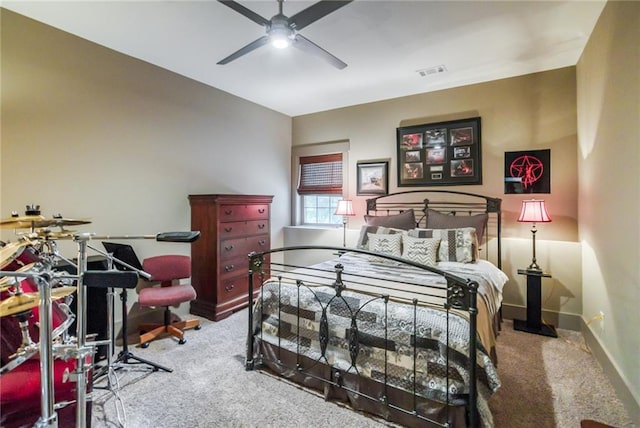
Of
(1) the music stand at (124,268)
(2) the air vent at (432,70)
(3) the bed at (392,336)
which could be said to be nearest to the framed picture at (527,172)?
(3) the bed at (392,336)

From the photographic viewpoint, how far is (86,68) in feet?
Answer: 9.17

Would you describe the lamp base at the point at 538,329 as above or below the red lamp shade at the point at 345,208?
below

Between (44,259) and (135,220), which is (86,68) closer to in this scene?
(135,220)

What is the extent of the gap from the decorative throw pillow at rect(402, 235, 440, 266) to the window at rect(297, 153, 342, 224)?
1.94 m

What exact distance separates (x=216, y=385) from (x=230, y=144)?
2.98 metres

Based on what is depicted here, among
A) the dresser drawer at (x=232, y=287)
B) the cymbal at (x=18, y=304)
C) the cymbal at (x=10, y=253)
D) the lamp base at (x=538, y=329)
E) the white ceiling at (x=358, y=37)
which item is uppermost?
the white ceiling at (x=358, y=37)

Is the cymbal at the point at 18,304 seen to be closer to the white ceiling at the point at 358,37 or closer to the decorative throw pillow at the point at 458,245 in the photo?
the white ceiling at the point at 358,37

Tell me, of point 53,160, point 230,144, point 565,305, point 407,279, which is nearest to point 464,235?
point 407,279

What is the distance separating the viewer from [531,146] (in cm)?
343

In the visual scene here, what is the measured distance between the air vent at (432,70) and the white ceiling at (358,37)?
65 millimetres

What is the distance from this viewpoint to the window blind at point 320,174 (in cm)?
489

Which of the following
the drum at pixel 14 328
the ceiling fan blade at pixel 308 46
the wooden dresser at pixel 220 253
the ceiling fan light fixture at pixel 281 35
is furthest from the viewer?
the wooden dresser at pixel 220 253

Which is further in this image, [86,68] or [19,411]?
[86,68]

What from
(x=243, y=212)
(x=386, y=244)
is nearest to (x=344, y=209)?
(x=386, y=244)
